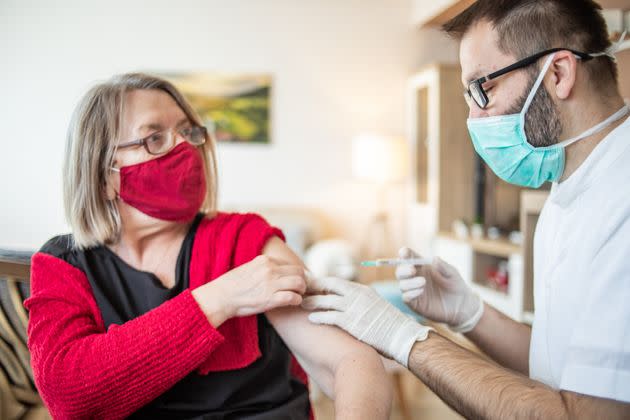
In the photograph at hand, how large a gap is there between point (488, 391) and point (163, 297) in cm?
71

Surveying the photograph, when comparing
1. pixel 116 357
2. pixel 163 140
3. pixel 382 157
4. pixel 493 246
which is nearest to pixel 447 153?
pixel 382 157

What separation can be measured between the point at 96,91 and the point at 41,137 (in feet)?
13.2

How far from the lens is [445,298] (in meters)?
1.42

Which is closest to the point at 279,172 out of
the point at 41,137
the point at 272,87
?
the point at 272,87

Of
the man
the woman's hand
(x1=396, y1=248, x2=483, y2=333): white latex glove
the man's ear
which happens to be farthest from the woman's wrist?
the man's ear

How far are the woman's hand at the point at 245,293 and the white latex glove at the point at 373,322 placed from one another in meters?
0.12

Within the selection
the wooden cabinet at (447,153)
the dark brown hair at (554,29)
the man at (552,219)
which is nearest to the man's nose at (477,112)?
the man at (552,219)

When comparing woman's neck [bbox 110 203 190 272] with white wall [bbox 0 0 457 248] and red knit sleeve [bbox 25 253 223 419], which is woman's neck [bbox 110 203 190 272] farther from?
white wall [bbox 0 0 457 248]

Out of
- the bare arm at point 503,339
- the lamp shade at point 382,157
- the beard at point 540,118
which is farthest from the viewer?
the lamp shade at point 382,157

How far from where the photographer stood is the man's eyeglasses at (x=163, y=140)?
123 cm

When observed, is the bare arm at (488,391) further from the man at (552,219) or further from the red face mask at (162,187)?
the red face mask at (162,187)

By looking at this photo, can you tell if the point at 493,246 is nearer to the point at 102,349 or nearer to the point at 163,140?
the point at 163,140

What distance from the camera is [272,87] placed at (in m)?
4.96

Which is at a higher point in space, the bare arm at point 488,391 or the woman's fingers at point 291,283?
the woman's fingers at point 291,283
